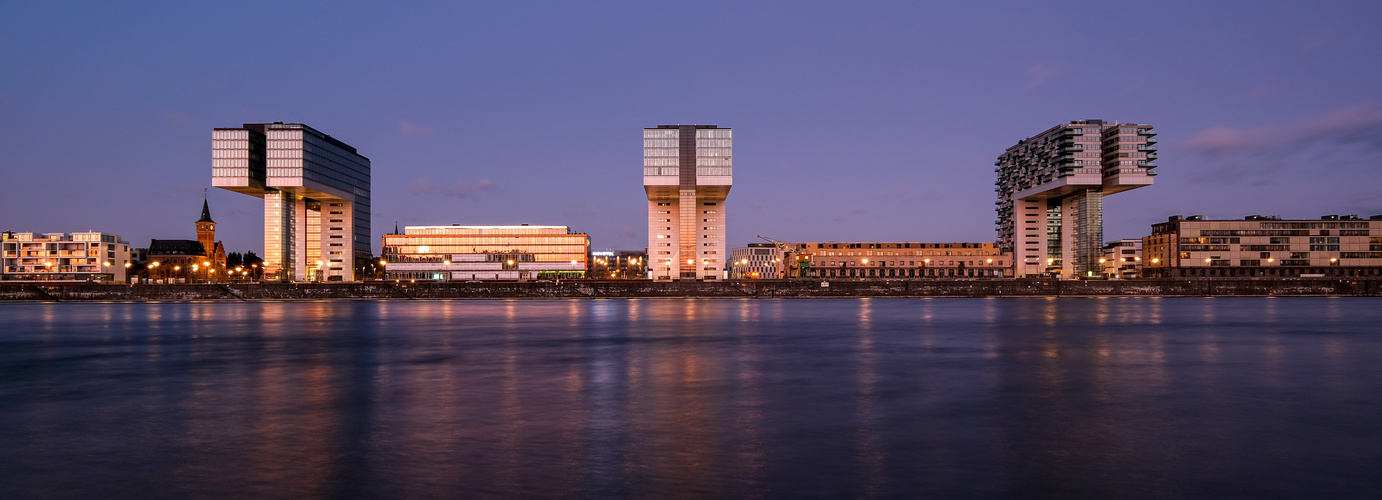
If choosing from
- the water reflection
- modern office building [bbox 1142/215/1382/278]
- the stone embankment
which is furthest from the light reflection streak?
modern office building [bbox 1142/215/1382/278]

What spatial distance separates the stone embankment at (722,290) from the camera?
10625cm

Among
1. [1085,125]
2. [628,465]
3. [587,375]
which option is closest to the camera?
[628,465]

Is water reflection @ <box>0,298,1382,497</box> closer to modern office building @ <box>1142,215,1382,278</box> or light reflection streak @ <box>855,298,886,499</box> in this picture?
light reflection streak @ <box>855,298,886,499</box>

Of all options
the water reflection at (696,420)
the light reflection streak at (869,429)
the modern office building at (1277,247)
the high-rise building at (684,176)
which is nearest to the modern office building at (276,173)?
the high-rise building at (684,176)

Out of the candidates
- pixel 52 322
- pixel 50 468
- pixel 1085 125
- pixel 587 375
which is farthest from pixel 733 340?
pixel 1085 125

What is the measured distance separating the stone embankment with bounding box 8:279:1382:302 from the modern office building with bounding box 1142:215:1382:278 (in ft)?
255

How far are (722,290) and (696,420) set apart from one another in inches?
3705

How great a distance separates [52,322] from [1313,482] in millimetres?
67106

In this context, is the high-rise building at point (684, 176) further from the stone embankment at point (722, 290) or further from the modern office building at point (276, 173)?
the modern office building at point (276, 173)

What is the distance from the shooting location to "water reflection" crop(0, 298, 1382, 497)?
33.3 feet

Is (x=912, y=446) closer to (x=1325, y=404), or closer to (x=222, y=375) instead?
(x=1325, y=404)

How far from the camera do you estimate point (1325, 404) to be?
16422 mm

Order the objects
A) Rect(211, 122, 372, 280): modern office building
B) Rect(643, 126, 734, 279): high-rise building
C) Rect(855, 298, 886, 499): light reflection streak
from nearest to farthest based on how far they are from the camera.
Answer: Rect(855, 298, 886, 499): light reflection streak → Rect(211, 122, 372, 280): modern office building → Rect(643, 126, 734, 279): high-rise building

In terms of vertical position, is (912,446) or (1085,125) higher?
(1085,125)
